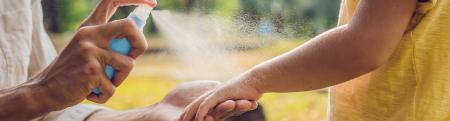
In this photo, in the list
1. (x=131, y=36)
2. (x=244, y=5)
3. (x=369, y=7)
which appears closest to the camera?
(x=369, y=7)

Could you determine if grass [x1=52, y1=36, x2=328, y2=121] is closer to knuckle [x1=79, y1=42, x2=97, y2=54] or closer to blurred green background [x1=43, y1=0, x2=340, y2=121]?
blurred green background [x1=43, y1=0, x2=340, y2=121]

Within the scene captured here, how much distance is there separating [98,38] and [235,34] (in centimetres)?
34

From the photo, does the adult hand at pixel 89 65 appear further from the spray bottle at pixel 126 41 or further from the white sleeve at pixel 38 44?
the white sleeve at pixel 38 44

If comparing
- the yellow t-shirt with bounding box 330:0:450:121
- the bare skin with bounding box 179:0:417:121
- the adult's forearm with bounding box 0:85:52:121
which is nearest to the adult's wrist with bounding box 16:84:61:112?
the adult's forearm with bounding box 0:85:52:121

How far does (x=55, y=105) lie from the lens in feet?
3.52

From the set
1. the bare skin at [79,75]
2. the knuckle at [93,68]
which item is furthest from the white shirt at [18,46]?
the knuckle at [93,68]

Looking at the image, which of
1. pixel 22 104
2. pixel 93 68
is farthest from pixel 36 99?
pixel 93 68

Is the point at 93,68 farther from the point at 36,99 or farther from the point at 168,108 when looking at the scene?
the point at 168,108

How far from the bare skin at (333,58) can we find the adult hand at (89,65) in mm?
111

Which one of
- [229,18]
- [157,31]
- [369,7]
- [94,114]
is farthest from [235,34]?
[369,7]

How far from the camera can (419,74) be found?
920mm

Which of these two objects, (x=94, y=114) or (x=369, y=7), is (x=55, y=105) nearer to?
(x=94, y=114)

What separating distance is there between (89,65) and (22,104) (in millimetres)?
153

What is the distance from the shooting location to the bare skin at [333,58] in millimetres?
871
